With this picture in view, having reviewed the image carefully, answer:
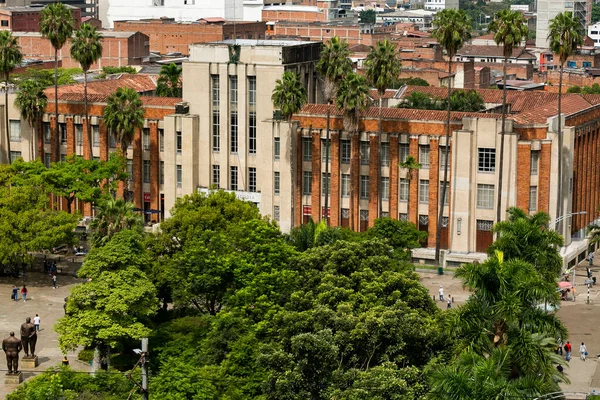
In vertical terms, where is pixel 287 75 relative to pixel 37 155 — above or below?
above

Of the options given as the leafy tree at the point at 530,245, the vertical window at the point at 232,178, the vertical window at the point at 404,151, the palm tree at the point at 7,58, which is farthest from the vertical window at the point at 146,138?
the leafy tree at the point at 530,245

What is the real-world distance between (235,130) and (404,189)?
52.9ft

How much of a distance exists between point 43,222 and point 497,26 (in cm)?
3934

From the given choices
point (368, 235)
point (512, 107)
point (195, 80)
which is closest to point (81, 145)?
point (195, 80)

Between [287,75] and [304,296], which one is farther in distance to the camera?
[287,75]

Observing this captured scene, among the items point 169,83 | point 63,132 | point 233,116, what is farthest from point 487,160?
point 169,83

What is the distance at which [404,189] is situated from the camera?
121312 mm

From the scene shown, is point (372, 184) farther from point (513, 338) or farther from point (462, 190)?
point (513, 338)

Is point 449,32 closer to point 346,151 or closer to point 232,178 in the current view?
point 346,151

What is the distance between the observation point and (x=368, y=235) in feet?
368

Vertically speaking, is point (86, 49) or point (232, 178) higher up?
point (86, 49)

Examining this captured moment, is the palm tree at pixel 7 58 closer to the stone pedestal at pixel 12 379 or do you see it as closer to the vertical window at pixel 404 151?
the vertical window at pixel 404 151

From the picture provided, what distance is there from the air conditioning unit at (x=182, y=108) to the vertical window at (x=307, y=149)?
11.1 metres

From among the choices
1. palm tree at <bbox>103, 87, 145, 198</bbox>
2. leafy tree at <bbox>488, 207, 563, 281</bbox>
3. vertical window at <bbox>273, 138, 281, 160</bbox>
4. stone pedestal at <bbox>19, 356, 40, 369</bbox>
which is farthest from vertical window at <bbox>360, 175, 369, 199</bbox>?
stone pedestal at <bbox>19, 356, 40, 369</bbox>
